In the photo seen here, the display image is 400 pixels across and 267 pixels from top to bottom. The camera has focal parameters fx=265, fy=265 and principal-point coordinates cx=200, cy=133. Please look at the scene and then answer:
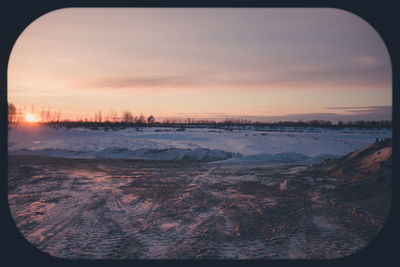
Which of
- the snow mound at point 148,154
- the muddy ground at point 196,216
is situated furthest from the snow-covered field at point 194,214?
the snow mound at point 148,154

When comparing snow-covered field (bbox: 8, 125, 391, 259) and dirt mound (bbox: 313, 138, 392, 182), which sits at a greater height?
dirt mound (bbox: 313, 138, 392, 182)

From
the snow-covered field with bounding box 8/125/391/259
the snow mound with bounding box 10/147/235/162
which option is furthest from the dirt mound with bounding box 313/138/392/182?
the snow mound with bounding box 10/147/235/162

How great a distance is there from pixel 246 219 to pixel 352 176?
585cm

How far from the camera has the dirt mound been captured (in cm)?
830

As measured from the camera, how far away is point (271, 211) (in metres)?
5.61

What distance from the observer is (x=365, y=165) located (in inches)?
366

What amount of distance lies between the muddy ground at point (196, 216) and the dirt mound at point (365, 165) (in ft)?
2.26

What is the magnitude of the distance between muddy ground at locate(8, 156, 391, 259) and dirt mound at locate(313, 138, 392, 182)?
69cm

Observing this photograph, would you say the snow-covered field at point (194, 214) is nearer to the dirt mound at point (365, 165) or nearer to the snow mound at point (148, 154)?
the dirt mound at point (365, 165)

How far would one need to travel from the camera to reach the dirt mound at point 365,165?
327 inches

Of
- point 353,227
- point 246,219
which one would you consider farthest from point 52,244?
point 353,227

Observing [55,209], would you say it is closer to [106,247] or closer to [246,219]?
[106,247]

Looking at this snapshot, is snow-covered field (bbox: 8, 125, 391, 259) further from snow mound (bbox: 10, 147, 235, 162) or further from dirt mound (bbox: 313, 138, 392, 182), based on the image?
snow mound (bbox: 10, 147, 235, 162)

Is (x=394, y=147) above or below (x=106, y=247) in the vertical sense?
above
